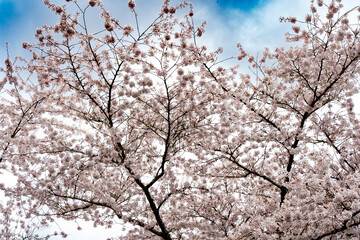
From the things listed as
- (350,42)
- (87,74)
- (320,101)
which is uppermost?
(87,74)

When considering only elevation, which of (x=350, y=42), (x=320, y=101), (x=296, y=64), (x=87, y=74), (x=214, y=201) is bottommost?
(x=214, y=201)

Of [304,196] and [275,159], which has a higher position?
[275,159]

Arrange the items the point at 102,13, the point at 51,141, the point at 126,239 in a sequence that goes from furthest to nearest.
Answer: the point at 126,239 → the point at 51,141 → the point at 102,13

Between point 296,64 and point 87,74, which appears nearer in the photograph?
point 87,74

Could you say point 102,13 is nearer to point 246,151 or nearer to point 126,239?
point 246,151

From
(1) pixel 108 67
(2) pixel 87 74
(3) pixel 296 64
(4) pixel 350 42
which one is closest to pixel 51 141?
(2) pixel 87 74

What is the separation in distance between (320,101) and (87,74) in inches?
244

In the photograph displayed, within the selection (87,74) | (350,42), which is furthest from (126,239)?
(350,42)

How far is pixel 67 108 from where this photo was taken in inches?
289

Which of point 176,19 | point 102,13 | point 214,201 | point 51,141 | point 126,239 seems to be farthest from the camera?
point 126,239

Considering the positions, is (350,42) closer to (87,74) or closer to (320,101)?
(320,101)

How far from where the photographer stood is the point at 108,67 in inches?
245

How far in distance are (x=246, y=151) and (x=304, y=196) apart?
10.2ft

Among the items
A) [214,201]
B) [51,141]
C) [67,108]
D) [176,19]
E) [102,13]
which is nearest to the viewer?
[102,13]
